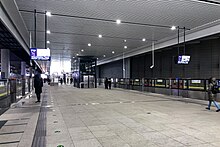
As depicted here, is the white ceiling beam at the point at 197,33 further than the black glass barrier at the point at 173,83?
No

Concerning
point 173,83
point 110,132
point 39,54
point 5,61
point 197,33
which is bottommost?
point 110,132

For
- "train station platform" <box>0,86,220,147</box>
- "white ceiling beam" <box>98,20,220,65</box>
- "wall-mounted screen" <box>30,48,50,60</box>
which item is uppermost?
"white ceiling beam" <box>98,20,220,65</box>

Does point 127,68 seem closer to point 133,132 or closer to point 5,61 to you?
point 5,61

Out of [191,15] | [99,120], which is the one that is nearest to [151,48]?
[191,15]

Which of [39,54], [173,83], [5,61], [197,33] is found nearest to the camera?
[39,54]

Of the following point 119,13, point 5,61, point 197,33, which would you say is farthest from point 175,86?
point 5,61

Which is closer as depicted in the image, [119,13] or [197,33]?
[119,13]

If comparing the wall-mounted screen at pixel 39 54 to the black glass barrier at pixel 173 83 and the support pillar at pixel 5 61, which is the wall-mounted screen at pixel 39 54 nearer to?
the support pillar at pixel 5 61

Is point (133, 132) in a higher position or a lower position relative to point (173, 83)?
lower

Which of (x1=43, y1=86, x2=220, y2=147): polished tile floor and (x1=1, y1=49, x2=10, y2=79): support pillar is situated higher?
(x1=1, y1=49, x2=10, y2=79): support pillar

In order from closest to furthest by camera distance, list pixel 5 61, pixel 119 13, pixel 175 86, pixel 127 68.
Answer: pixel 119 13
pixel 175 86
pixel 5 61
pixel 127 68

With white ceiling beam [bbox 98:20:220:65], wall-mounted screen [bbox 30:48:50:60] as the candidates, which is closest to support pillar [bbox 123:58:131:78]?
white ceiling beam [bbox 98:20:220:65]

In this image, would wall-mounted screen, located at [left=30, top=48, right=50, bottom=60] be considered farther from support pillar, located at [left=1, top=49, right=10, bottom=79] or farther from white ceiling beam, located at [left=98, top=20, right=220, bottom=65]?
white ceiling beam, located at [left=98, top=20, right=220, bottom=65]

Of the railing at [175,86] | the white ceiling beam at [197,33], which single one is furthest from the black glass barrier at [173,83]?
the white ceiling beam at [197,33]
